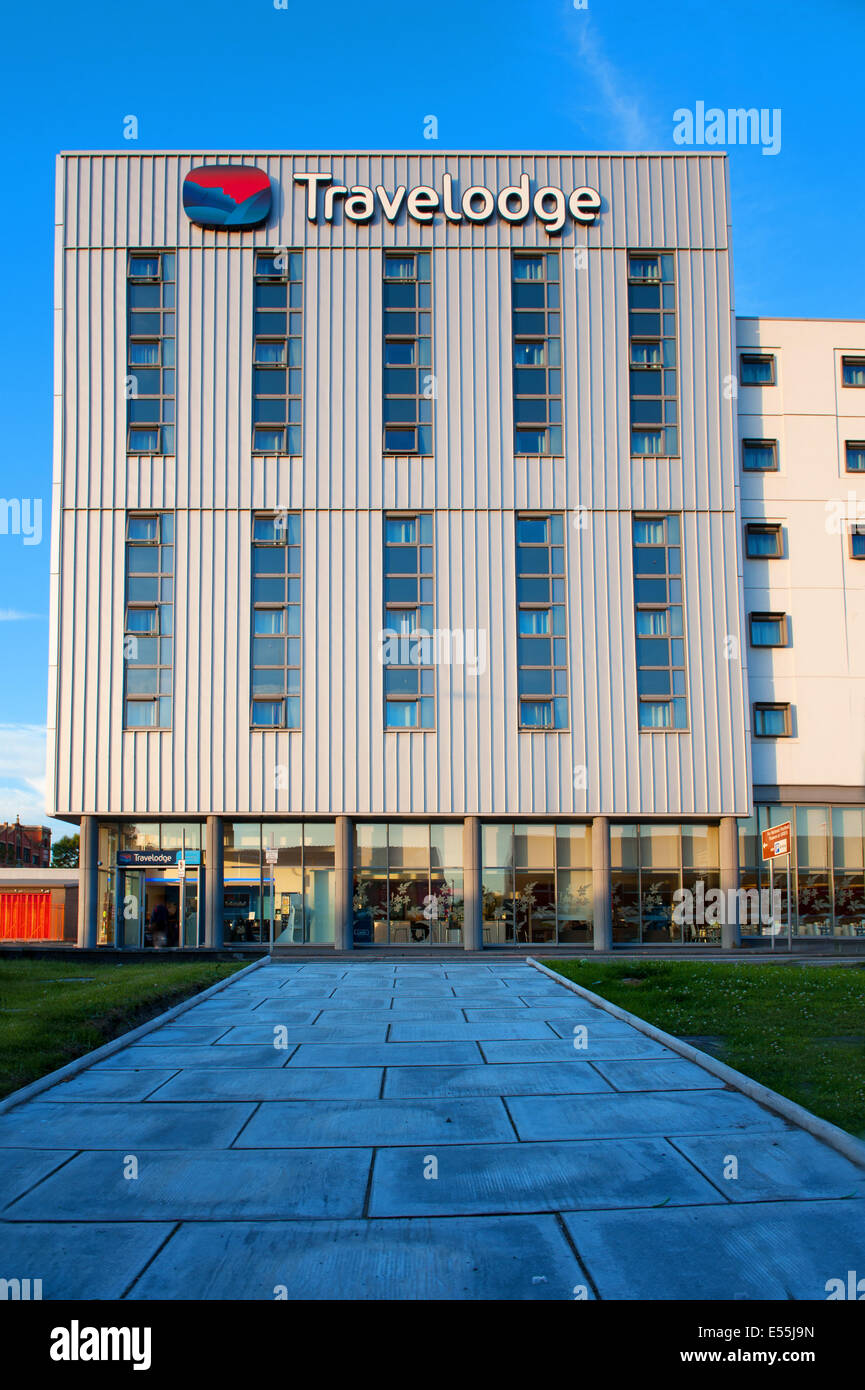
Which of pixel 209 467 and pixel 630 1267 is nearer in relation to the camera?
pixel 630 1267

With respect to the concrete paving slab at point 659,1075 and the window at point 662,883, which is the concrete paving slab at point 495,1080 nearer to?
the concrete paving slab at point 659,1075

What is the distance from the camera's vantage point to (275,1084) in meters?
9.88

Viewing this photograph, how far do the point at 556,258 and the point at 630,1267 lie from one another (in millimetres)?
34480

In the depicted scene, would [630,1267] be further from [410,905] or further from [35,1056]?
[410,905]

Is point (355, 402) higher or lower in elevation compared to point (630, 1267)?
higher

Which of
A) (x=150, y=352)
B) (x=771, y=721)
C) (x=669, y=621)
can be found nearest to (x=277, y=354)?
(x=150, y=352)

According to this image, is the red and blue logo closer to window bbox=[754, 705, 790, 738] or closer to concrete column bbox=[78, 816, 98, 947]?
concrete column bbox=[78, 816, 98, 947]

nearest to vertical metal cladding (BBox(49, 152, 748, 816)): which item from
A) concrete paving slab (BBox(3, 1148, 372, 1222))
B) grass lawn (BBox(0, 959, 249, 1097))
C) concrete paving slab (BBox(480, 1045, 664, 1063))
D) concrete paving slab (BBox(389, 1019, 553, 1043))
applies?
grass lawn (BBox(0, 959, 249, 1097))

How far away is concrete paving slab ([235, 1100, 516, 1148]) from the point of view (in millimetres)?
7945

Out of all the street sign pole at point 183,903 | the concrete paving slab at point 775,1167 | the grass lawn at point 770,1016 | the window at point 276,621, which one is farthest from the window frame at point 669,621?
the concrete paving slab at point 775,1167

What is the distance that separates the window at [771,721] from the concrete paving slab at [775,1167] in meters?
28.9

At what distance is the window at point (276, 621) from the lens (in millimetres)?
33000

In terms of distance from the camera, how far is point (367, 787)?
107 feet
